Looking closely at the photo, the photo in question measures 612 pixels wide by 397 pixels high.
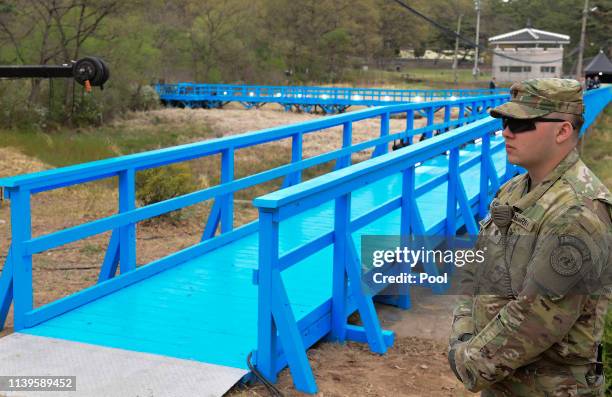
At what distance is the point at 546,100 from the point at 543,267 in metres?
0.45

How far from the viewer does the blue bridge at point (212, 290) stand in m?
3.80

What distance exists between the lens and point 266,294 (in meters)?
3.73

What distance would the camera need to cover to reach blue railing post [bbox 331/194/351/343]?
450 cm

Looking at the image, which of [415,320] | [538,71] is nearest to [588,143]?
[415,320]

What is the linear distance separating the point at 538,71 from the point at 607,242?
6278 cm

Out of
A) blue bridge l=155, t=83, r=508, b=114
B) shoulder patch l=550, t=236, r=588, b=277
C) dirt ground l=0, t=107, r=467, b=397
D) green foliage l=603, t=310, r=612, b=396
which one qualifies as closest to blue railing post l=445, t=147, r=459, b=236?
dirt ground l=0, t=107, r=467, b=397

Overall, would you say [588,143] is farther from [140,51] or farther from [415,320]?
[415,320]

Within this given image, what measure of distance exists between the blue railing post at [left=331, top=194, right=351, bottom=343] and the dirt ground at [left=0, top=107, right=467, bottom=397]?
0.12 meters

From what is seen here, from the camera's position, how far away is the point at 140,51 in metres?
36.6

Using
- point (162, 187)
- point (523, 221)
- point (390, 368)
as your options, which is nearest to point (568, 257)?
point (523, 221)

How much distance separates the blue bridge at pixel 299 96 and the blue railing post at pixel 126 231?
31.7 metres

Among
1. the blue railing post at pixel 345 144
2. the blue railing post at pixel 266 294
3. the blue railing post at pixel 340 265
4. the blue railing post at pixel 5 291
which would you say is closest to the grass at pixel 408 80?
the blue railing post at pixel 345 144

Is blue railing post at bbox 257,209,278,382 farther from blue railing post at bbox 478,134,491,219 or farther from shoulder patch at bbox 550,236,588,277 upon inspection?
blue railing post at bbox 478,134,491,219

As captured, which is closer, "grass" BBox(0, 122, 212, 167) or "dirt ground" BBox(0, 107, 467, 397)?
"dirt ground" BBox(0, 107, 467, 397)
